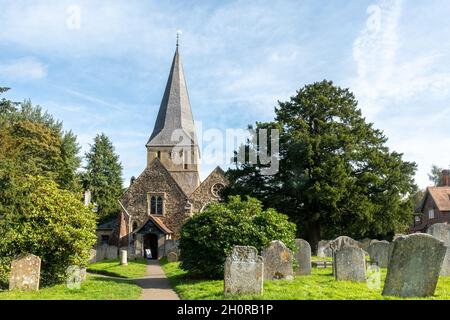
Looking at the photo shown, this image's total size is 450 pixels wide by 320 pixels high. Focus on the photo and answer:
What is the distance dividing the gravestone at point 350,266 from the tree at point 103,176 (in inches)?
1614

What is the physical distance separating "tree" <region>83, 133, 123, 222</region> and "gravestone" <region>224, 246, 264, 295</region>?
1685 inches

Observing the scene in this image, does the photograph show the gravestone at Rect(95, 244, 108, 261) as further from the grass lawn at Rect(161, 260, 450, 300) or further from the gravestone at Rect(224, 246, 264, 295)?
the gravestone at Rect(224, 246, 264, 295)

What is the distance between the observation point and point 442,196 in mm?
46438

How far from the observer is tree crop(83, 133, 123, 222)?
180ft

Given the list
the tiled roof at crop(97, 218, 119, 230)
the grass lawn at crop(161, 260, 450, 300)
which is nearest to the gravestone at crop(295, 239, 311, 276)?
the grass lawn at crop(161, 260, 450, 300)

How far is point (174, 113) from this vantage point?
178 ft

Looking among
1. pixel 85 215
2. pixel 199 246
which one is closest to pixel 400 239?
pixel 199 246

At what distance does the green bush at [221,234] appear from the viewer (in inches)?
669

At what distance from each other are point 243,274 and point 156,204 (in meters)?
31.2

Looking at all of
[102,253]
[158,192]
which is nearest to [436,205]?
[158,192]

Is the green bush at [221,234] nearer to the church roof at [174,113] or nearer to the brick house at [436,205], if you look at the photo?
the brick house at [436,205]

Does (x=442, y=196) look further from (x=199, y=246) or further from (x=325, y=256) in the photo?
(x=199, y=246)

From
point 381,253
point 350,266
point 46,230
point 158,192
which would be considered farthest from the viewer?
point 158,192

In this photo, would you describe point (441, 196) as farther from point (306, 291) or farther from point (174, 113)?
point (306, 291)
